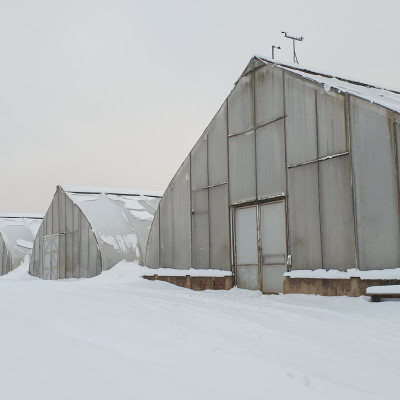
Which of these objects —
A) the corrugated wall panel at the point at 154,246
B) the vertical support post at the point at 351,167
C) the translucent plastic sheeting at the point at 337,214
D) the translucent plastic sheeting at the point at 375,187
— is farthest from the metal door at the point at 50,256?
the translucent plastic sheeting at the point at 375,187

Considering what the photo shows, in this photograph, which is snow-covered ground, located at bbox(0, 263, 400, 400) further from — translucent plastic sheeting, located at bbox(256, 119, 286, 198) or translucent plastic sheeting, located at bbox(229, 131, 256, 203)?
translucent plastic sheeting, located at bbox(229, 131, 256, 203)

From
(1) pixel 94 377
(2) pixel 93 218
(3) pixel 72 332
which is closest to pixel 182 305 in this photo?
(3) pixel 72 332

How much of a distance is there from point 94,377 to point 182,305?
5.82m

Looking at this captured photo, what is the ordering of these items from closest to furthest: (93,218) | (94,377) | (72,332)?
(94,377)
(72,332)
(93,218)

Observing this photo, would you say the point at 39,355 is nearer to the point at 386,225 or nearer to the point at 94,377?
the point at 94,377

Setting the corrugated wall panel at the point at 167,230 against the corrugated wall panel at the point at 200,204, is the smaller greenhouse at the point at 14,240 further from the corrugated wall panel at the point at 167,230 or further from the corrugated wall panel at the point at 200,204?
the corrugated wall panel at the point at 200,204

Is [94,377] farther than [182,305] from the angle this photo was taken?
No

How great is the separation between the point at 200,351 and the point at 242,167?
9.00 meters

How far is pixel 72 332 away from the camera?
6.72m

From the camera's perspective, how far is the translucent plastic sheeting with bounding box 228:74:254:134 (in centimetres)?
1439

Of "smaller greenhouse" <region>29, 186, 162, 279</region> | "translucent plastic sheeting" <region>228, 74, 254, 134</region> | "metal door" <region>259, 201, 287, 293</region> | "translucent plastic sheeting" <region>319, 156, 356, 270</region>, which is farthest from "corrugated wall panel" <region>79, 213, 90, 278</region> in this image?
"translucent plastic sheeting" <region>319, 156, 356, 270</region>

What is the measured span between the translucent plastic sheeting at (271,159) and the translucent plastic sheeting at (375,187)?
7.77 ft

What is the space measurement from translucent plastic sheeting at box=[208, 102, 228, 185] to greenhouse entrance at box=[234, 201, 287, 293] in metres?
1.38

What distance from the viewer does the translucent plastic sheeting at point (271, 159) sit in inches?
515
